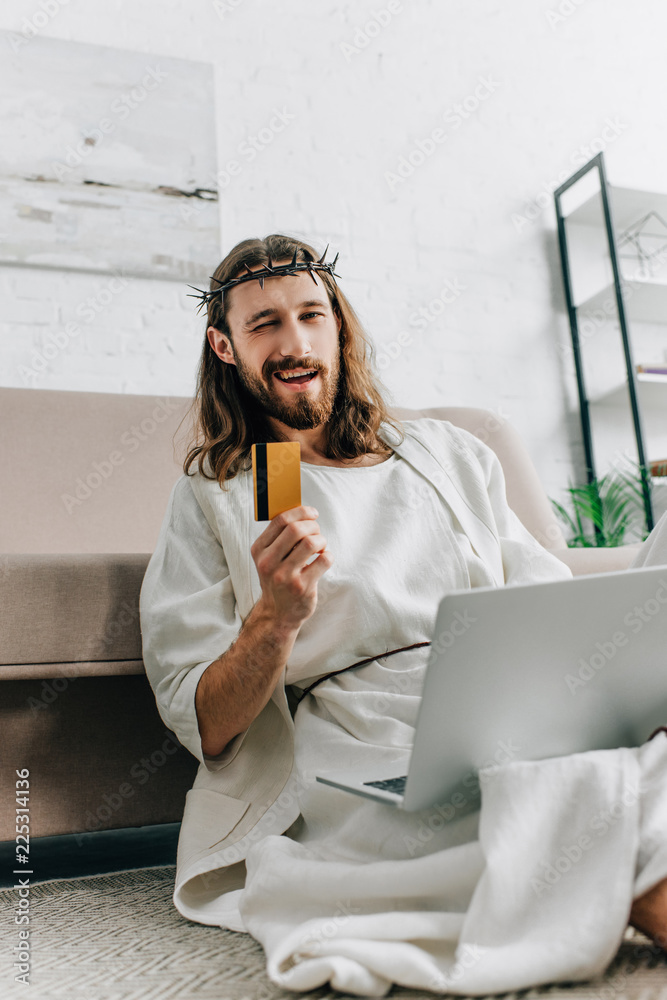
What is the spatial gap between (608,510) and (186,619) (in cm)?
210

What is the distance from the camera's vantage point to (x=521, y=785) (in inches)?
25.8

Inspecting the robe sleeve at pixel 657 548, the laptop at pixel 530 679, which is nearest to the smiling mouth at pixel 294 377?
the robe sleeve at pixel 657 548

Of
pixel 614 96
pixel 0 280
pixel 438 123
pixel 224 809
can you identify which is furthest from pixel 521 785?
pixel 614 96

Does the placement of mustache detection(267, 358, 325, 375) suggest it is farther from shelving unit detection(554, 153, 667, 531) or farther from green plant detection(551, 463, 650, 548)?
shelving unit detection(554, 153, 667, 531)

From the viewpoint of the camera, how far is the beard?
47.7 inches

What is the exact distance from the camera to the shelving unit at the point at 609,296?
9.53 feet

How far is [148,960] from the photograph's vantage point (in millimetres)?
787

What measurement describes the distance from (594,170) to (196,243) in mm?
1639

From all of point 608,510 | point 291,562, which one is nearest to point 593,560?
point 291,562

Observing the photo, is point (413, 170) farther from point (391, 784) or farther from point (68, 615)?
point (391, 784)

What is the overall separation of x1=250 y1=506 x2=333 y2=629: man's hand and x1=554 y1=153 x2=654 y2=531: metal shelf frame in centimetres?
207

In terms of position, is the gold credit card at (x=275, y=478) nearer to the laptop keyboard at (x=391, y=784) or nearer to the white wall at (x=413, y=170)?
the laptop keyboard at (x=391, y=784)

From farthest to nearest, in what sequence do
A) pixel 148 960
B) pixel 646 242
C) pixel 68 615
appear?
pixel 646 242 → pixel 68 615 → pixel 148 960

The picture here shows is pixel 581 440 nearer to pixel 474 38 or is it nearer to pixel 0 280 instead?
pixel 474 38
